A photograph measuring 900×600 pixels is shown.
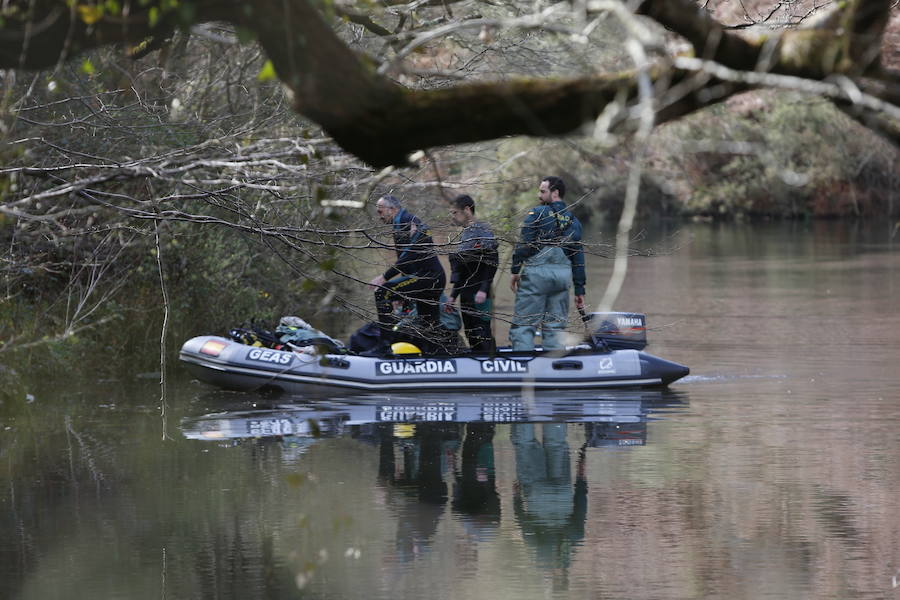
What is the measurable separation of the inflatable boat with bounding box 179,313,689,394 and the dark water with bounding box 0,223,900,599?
21 cm

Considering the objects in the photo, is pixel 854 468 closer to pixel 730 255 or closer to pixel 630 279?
pixel 630 279

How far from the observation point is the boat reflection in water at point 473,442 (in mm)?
9180

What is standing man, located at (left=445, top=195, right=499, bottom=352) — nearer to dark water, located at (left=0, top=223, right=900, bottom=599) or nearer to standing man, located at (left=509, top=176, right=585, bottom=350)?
standing man, located at (left=509, top=176, right=585, bottom=350)

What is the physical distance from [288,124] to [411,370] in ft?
8.77

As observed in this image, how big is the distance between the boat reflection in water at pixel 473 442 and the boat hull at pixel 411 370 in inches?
6.1

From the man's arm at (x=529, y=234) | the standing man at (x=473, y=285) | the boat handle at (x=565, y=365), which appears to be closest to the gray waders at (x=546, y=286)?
the man's arm at (x=529, y=234)

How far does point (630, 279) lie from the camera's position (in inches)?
1213

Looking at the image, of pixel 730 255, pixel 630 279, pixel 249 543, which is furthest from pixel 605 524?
pixel 730 255

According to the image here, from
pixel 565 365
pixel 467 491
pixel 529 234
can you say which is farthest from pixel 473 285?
pixel 467 491

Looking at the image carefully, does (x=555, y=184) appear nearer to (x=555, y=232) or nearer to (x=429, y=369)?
(x=555, y=232)

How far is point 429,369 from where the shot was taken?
14.4m

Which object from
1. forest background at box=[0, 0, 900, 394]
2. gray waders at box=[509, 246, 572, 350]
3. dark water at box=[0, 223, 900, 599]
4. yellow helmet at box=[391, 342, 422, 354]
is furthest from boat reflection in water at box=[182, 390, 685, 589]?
forest background at box=[0, 0, 900, 394]

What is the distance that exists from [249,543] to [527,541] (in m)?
1.64

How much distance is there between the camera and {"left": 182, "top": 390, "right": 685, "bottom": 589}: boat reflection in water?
918cm
